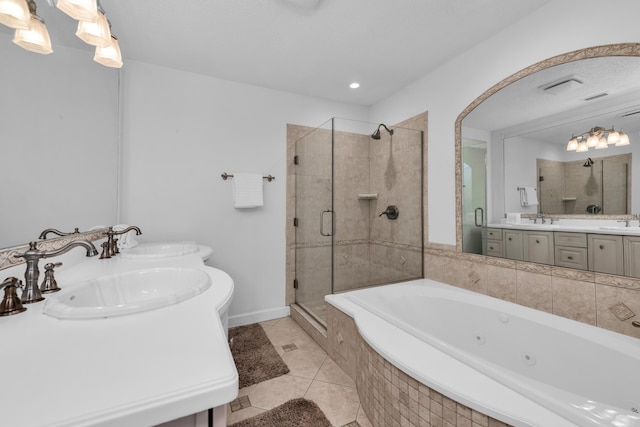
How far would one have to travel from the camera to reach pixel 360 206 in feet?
8.98

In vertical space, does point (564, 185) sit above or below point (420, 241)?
above

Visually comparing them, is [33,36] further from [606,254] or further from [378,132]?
[606,254]

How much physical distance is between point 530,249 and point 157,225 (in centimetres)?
299

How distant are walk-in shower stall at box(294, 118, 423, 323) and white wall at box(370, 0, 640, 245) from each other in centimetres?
22

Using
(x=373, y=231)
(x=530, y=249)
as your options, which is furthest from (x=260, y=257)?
(x=530, y=249)

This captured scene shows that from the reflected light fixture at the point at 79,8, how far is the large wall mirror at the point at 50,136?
0.08 metres

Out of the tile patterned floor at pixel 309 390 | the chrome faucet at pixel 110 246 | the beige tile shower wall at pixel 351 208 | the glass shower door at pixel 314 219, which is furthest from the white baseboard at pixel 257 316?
the chrome faucet at pixel 110 246

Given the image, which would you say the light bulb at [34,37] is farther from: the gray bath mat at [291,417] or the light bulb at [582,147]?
the light bulb at [582,147]

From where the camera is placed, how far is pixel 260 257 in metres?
2.91

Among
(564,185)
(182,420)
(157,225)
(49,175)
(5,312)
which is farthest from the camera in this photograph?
(157,225)

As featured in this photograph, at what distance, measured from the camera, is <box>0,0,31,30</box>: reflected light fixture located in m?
0.81

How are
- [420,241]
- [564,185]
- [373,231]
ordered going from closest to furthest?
1. [564,185]
2. [420,241]
3. [373,231]

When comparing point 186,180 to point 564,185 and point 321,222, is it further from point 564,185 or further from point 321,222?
point 564,185

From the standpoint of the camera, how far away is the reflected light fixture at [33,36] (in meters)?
0.93
